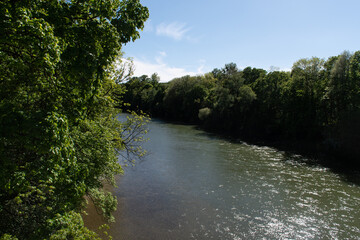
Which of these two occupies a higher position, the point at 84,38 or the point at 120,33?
the point at 120,33

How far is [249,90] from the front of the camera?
51.2m

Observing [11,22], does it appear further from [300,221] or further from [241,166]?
[241,166]

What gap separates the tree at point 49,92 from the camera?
16.4 ft

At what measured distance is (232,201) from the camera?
17.6 metres

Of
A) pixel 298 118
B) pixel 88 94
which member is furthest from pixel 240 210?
pixel 298 118

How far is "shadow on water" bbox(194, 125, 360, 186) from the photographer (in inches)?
999

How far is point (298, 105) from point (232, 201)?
31.5m

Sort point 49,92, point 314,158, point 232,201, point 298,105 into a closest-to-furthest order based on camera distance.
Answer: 1. point 49,92
2. point 232,201
3. point 314,158
4. point 298,105

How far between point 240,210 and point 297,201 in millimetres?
5353

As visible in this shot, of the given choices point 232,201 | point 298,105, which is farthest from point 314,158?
point 232,201

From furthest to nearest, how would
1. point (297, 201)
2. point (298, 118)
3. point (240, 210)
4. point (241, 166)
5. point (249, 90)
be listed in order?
point (249, 90) < point (298, 118) < point (241, 166) < point (297, 201) < point (240, 210)

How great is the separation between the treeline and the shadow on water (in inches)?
50.4

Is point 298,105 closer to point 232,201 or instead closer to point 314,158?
point 314,158

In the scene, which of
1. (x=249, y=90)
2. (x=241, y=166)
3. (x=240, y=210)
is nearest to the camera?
(x=240, y=210)
